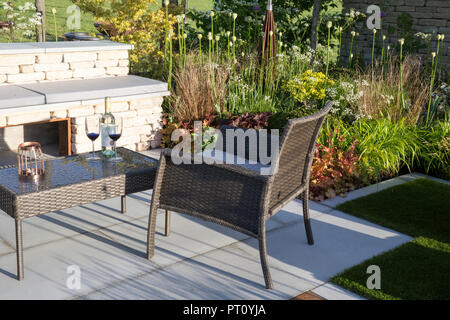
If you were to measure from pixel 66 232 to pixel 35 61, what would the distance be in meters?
2.41

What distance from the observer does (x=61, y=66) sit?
5.68m

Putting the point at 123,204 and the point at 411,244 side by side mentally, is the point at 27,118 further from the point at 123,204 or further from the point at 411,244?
the point at 411,244

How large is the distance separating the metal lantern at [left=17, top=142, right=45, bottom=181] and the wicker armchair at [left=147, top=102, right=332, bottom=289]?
0.83 m

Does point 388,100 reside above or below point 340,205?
above

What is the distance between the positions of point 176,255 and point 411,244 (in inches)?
67.1

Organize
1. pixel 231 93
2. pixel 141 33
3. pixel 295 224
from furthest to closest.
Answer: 1. pixel 141 33
2. pixel 231 93
3. pixel 295 224

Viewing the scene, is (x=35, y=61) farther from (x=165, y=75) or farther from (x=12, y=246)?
(x=12, y=246)

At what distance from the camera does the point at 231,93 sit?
6.32m

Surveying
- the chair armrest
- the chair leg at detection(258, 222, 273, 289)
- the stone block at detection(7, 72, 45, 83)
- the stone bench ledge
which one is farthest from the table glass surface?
the stone block at detection(7, 72, 45, 83)

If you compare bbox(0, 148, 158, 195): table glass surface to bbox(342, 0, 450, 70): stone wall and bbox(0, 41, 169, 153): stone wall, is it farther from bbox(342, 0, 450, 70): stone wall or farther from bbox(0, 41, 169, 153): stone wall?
bbox(342, 0, 450, 70): stone wall

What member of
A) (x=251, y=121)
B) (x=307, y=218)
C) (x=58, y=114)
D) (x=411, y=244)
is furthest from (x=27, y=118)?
(x=411, y=244)
